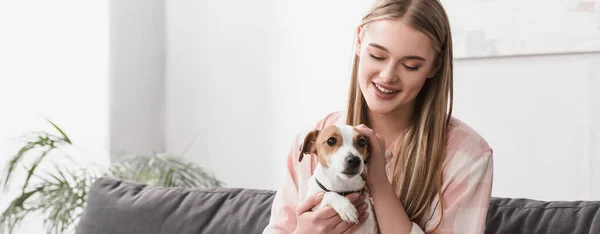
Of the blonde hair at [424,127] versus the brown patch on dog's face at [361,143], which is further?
the blonde hair at [424,127]

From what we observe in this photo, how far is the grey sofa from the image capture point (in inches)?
65.1

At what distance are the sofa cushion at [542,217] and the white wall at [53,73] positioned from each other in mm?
1846

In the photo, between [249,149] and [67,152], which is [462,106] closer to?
[249,149]

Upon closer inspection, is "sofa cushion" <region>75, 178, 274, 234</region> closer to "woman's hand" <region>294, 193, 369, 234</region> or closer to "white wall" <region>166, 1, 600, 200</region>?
"woman's hand" <region>294, 193, 369, 234</region>

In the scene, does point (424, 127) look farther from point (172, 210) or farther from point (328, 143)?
point (172, 210)

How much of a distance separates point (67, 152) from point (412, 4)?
2.05m

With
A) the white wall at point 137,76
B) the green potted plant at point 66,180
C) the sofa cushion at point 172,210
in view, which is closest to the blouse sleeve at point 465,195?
the sofa cushion at point 172,210

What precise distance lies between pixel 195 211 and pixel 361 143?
2.50 ft

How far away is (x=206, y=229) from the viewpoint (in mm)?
1885

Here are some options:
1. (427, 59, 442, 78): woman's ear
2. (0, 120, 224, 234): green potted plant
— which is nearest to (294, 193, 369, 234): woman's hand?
(427, 59, 442, 78): woman's ear

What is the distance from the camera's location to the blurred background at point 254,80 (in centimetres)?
227

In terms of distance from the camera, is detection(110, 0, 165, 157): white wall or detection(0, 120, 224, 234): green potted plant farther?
detection(110, 0, 165, 157): white wall

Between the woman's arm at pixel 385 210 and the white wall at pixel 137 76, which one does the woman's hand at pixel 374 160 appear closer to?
the woman's arm at pixel 385 210

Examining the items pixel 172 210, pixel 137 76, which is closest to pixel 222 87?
pixel 137 76
